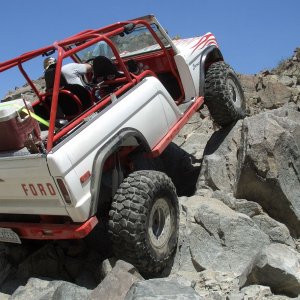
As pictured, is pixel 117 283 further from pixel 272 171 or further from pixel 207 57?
pixel 207 57

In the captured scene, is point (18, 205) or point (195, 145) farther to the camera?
point (195, 145)

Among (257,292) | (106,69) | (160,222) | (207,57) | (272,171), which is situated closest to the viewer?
(257,292)

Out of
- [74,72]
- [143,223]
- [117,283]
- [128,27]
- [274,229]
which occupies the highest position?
[128,27]

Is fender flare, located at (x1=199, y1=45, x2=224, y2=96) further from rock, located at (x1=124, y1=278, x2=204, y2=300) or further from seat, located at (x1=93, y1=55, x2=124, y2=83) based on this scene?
rock, located at (x1=124, y1=278, x2=204, y2=300)

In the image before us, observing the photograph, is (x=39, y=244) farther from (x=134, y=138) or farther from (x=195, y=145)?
(x=195, y=145)

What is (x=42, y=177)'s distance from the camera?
3.87 metres

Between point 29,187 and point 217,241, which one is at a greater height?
point 29,187

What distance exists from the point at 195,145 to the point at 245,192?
2.41 m

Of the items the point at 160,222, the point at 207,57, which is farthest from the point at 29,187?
the point at 207,57

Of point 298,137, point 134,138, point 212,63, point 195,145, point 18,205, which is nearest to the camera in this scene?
point 18,205

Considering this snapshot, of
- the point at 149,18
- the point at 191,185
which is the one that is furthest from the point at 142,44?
the point at 191,185

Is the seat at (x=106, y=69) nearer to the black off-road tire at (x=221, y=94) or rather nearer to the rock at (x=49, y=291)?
the black off-road tire at (x=221, y=94)

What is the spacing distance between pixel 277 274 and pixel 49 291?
183cm

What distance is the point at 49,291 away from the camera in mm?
4094
